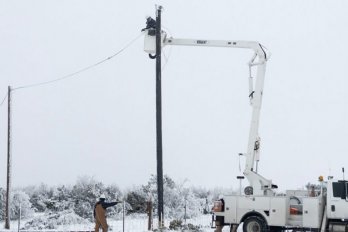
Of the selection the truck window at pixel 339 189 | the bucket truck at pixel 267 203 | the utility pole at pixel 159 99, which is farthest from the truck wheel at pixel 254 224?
the utility pole at pixel 159 99

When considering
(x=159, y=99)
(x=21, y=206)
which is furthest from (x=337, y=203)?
(x=21, y=206)

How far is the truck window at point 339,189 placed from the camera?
62.4ft

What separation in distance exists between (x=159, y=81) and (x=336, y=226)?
8753 mm

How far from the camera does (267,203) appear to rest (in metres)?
19.8

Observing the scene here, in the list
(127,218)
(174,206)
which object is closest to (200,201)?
(174,206)

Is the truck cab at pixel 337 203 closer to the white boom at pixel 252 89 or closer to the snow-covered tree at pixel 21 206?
the white boom at pixel 252 89

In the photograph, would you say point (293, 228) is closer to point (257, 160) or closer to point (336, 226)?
point (336, 226)

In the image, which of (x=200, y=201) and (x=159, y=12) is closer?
(x=159, y=12)

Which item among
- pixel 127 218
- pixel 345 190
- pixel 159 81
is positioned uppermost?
pixel 159 81

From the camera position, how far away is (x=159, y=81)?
918 inches

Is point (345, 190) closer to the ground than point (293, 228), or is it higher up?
higher up

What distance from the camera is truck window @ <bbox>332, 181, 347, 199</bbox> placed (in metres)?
19.0

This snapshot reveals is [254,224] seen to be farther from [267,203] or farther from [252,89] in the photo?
[252,89]

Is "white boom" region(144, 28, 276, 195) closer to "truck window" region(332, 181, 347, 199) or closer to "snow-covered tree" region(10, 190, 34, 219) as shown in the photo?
"truck window" region(332, 181, 347, 199)
